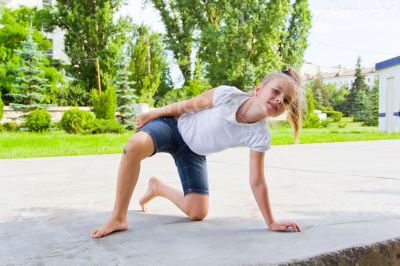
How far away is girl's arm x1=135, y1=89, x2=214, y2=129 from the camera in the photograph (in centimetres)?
118

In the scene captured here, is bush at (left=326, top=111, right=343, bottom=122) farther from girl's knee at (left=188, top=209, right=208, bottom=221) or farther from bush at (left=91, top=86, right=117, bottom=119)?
→ girl's knee at (left=188, top=209, right=208, bottom=221)

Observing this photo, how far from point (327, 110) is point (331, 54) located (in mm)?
7072

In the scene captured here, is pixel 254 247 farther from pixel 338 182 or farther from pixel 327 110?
pixel 327 110

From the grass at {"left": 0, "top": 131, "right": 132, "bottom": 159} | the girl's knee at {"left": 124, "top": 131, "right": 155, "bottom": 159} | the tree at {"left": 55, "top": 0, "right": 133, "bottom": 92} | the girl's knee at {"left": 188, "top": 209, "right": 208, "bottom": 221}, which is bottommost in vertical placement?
the grass at {"left": 0, "top": 131, "right": 132, "bottom": 159}

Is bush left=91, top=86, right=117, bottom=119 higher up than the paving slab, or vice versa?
bush left=91, top=86, right=117, bottom=119

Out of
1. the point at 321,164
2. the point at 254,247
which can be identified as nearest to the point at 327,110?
the point at 321,164

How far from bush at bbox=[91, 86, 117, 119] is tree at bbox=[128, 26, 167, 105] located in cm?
215

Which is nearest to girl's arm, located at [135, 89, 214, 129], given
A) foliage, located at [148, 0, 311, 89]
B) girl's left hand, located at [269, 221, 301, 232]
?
girl's left hand, located at [269, 221, 301, 232]

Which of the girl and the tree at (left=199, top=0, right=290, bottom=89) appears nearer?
the girl

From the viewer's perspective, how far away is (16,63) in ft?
32.3

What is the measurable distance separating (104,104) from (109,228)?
4.42m

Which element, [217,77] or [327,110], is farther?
[327,110]

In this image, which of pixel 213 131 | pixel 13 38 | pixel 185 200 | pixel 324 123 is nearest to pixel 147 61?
pixel 185 200

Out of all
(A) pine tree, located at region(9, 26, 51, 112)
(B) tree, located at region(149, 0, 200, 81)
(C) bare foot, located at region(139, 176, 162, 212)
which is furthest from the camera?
(A) pine tree, located at region(9, 26, 51, 112)
